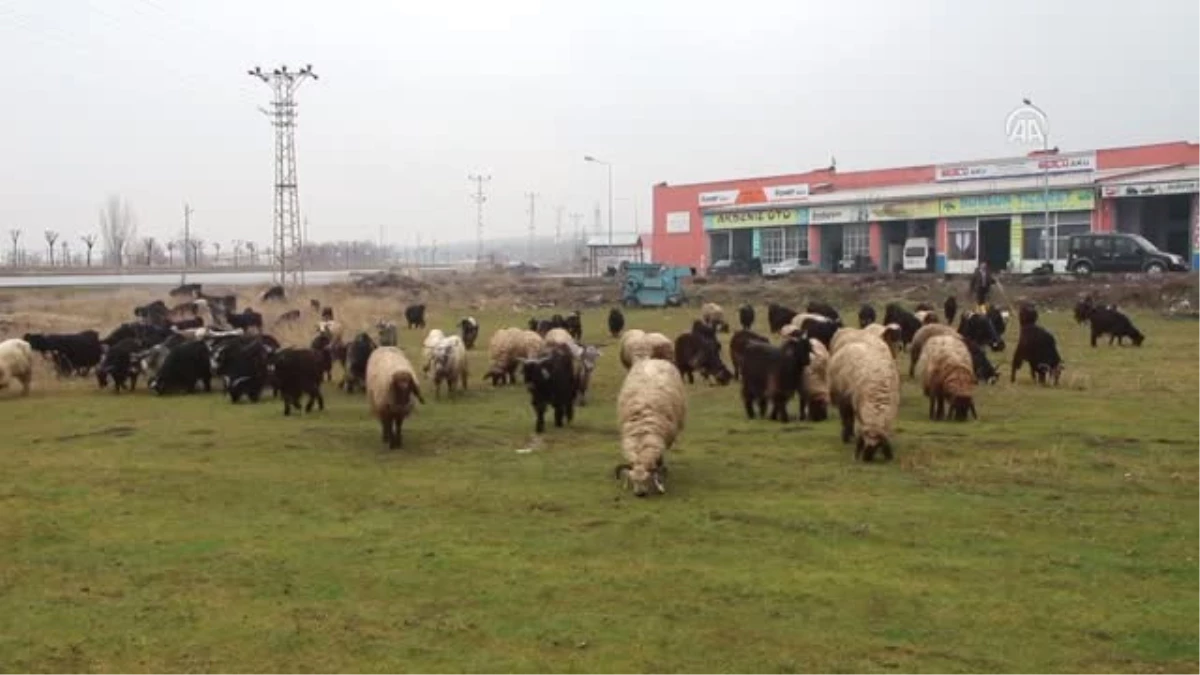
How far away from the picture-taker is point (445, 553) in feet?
29.9

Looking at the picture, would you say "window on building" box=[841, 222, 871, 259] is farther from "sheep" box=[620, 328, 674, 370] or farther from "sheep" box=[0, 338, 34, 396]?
"sheep" box=[0, 338, 34, 396]

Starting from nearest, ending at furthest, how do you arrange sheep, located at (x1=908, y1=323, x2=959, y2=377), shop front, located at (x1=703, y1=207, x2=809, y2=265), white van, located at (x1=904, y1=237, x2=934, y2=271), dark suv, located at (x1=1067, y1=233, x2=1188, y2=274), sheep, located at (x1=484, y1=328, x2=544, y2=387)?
1. sheep, located at (x1=908, y1=323, x2=959, y2=377)
2. sheep, located at (x1=484, y1=328, x2=544, y2=387)
3. dark suv, located at (x1=1067, y1=233, x2=1188, y2=274)
4. white van, located at (x1=904, y1=237, x2=934, y2=271)
5. shop front, located at (x1=703, y1=207, x2=809, y2=265)

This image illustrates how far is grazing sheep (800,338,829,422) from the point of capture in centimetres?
1608

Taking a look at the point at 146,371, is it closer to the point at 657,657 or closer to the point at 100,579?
the point at 100,579

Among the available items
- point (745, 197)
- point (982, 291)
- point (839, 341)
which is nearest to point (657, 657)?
point (839, 341)

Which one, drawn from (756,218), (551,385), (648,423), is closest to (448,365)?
(551,385)

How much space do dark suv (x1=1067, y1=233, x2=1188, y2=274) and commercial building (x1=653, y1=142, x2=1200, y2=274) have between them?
6.22m

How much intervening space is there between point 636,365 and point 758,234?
223 ft

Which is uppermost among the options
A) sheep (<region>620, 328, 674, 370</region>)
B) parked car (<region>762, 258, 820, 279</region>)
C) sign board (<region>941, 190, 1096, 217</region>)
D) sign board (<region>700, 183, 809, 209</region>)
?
sign board (<region>700, 183, 809, 209</region>)

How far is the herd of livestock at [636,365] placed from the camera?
12984 millimetres

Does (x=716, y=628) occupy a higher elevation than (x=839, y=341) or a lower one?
lower

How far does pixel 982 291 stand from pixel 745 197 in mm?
50351

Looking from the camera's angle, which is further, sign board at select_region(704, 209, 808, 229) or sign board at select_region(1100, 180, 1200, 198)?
sign board at select_region(704, 209, 808, 229)

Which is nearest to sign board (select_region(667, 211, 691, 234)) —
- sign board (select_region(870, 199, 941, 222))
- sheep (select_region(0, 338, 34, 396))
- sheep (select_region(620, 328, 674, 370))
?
sign board (select_region(870, 199, 941, 222))
